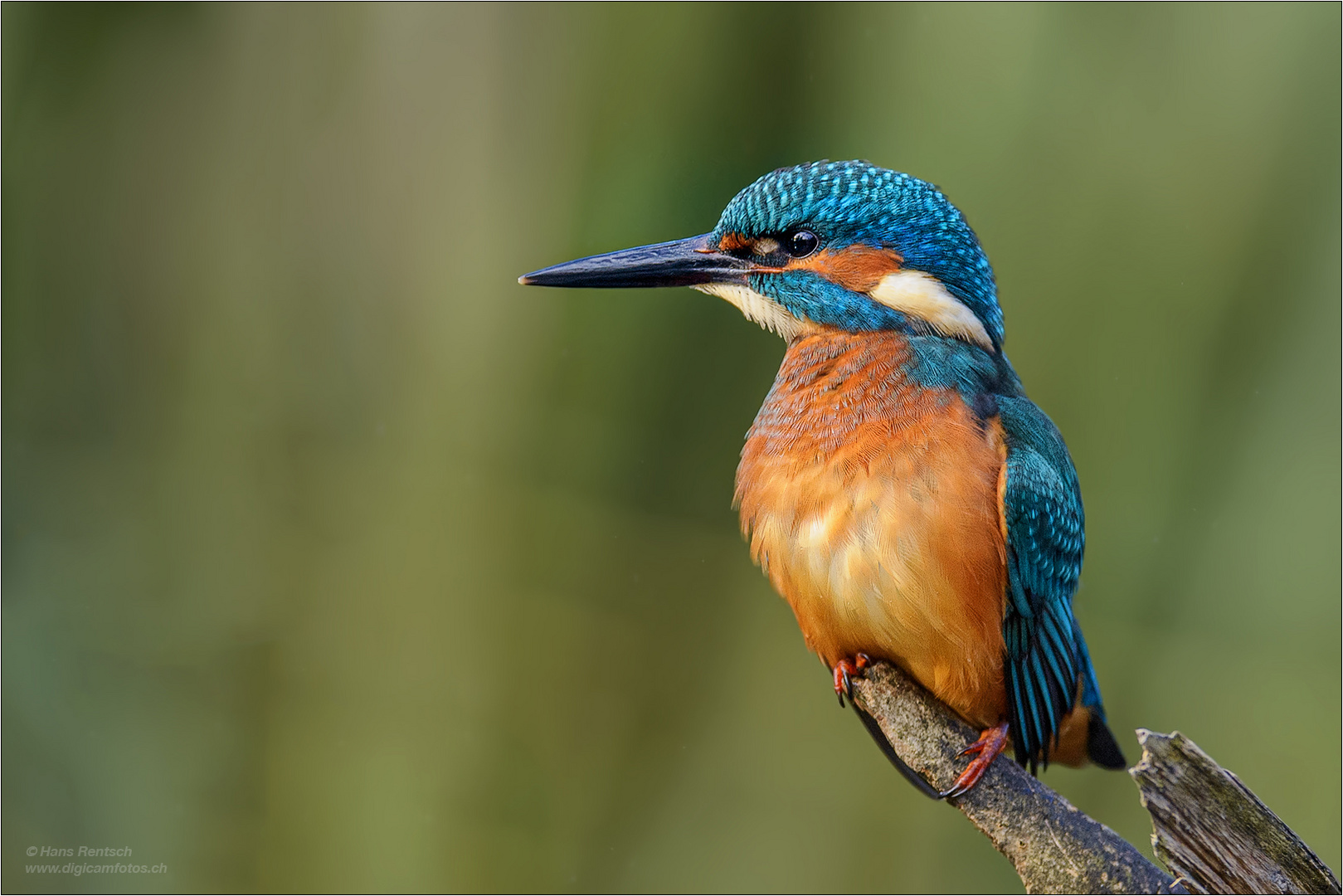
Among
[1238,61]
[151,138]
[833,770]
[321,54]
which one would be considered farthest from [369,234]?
[1238,61]

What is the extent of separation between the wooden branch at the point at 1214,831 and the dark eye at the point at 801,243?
0.88m

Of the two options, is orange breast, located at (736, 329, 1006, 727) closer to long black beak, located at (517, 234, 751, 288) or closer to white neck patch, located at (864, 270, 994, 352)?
white neck patch, located at (864, 270, 994, 352)

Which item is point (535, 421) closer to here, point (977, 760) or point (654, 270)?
point (654, 270)

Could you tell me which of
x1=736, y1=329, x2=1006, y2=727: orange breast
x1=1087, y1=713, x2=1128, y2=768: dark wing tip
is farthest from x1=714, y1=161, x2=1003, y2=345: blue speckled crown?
x1=1087, y1=713, x2=1128, y2=768: dark wing tip

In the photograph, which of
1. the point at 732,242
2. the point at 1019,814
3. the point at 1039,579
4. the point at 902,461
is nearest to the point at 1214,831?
the point at 1019,814

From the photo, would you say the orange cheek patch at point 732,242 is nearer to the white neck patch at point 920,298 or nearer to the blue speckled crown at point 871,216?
the blue speckled crown at point 871,216

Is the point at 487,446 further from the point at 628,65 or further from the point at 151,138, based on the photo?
the point at 151,138

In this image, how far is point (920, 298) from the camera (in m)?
1.57

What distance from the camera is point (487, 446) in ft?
9.63

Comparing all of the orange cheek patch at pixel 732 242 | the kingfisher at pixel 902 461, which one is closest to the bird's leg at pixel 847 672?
the kingfisher at pixel 902 461

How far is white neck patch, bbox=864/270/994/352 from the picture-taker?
1.57 m

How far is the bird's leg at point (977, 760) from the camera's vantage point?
4.21 ft

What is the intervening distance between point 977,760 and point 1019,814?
99 millimetres

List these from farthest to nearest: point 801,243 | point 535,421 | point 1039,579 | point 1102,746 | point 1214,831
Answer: point 535,421 < point 1102,746 < point 801,243 < point 1039,579 < point 1214,831
